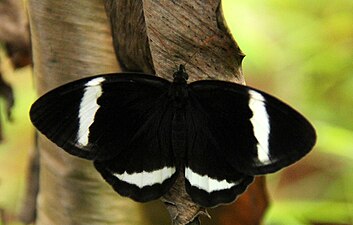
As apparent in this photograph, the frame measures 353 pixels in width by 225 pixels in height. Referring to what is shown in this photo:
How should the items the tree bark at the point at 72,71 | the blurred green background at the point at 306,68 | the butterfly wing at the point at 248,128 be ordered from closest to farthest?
1. the butterfly wing at the point at 248,128
2. the tree bark at the point at 72,71
3. the blurred green background at the point at 306,68

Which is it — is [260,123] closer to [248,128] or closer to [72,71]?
[248,128]

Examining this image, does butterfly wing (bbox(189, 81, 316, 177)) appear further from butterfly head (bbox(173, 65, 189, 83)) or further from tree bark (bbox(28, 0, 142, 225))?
tree bark (bbox(28, 0, 142, 225))

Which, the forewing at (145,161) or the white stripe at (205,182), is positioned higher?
the white stripe at (205,182)

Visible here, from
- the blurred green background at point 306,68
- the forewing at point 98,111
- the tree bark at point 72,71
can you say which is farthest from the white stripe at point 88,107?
the blurred green background at point 306,68

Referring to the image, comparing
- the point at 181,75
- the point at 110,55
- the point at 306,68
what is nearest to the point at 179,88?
the point at 181,75

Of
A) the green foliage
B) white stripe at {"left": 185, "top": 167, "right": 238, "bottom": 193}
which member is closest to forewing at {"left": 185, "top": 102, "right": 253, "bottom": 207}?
white stripe at {"left": 185, "top": 167, "right": 238, "bottom": 193}

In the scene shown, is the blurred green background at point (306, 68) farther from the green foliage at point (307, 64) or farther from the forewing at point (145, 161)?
the forewing at point (145, 161)

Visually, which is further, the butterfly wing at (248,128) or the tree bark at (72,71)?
the tree bark at (72,71)
